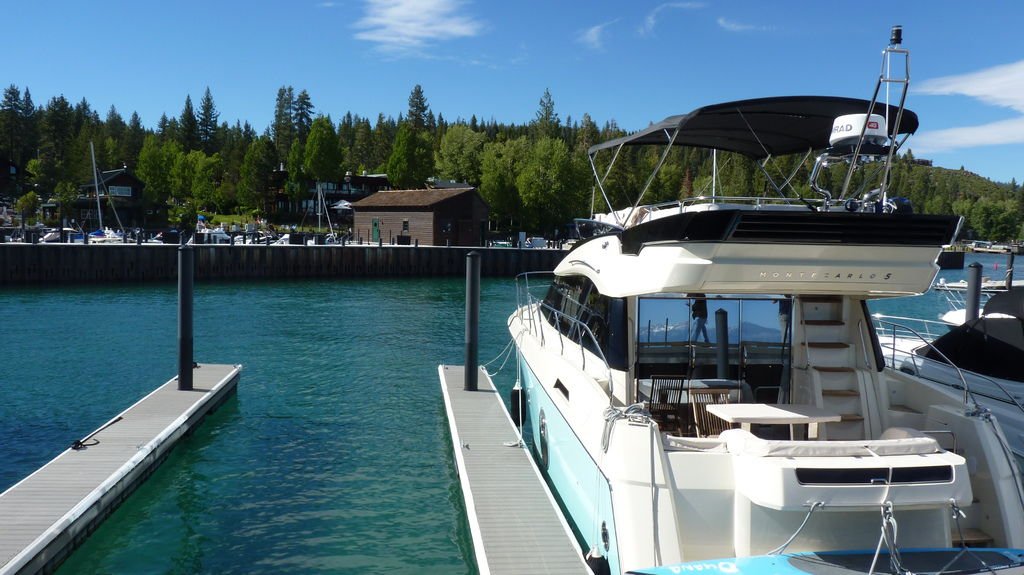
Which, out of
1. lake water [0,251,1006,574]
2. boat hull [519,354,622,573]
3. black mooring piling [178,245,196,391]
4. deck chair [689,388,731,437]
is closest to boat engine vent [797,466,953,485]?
boat hull [519,354,622,573]

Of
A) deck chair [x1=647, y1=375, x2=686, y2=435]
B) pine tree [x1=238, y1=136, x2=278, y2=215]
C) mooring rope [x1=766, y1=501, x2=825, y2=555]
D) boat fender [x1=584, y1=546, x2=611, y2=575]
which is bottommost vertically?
boat fender [x1=584, y1=546, x2=611, y2=575]

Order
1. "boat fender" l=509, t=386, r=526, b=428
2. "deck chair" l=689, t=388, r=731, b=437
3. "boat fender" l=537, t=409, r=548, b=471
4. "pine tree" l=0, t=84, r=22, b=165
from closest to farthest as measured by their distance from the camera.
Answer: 1. "deck chair" l=689, t=388, r=731, b=437
2. "boat fender" l=537, t=409, r=548, b=471
3. "boat fender" l=509, t=386, r=526, b=428
4. "pine tree" l=0, t=84, r=22, b=165

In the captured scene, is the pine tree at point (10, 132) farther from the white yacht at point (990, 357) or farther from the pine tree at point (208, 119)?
the white yacht at point (990, 357)

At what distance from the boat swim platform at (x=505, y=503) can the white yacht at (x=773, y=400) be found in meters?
0.32

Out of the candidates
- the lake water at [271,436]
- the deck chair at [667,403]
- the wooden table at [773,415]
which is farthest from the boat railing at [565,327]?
the lake water at [271,436]

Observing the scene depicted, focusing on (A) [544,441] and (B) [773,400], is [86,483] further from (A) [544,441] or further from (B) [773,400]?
(B) [773,400]

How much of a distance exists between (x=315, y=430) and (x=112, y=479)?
4144mm

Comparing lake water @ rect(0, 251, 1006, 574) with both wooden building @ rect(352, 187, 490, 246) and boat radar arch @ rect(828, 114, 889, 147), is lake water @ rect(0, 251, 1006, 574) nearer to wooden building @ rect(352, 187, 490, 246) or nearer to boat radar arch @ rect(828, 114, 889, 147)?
boat radar arch @ rect(828, 114, 889, 147)

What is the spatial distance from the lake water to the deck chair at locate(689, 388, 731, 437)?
2800 millimetres

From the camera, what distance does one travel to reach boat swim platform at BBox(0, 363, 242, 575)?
6.92m

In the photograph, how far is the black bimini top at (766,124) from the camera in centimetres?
734

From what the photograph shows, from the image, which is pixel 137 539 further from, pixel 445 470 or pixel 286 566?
pixel 445 470

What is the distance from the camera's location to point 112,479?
335 inches

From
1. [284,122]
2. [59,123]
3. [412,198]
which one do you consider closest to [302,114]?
[284,122]
